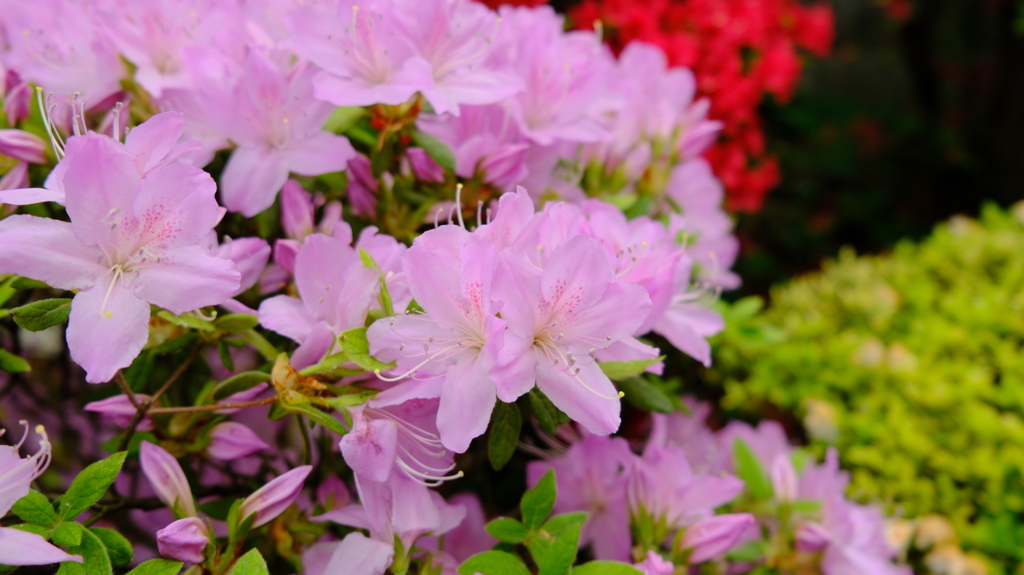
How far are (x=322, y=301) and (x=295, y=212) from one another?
19 centimetres

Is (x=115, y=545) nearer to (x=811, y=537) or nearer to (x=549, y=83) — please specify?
(x=549, y=83)

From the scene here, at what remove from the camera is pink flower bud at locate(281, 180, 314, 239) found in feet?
3.13

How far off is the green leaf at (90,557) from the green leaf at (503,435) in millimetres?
403

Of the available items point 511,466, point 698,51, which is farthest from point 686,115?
point 698,51

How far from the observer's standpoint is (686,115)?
1.42 meters

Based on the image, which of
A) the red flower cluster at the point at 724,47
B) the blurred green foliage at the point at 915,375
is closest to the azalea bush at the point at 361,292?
the blurred green foliage at the point at 915,375

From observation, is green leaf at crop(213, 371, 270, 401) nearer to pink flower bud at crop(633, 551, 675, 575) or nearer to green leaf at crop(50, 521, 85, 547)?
green leaf at crop(50, 521, 85, 547)

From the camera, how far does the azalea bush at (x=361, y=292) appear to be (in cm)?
72

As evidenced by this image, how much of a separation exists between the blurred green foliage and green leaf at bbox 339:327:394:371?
0.85m

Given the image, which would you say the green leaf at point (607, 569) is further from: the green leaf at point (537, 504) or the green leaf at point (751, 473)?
the green leaf at point (751, 473)

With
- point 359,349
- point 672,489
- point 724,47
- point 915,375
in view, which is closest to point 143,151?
point 359,349

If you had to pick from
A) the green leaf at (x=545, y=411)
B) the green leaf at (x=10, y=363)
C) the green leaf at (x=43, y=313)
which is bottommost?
the green leaf at (x=10, y=363)

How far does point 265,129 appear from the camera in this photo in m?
0.94

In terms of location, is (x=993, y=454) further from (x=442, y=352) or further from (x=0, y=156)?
(x=0, y=156)
